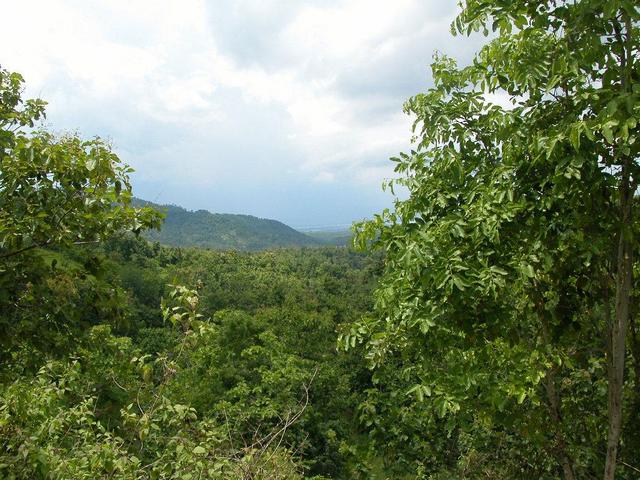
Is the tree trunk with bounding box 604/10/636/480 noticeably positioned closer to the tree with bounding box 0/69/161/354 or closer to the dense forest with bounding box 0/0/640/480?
the dense forest with bounding box 0/0/640/480

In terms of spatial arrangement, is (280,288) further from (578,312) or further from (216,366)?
(578,312)

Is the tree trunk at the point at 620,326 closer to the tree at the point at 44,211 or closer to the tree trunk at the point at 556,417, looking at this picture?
the tree trunk at the point at 556,417

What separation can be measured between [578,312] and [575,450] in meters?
1.24

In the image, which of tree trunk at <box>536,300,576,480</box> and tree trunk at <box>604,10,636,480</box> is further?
tree trunk at <box>536,300,576,480</box>

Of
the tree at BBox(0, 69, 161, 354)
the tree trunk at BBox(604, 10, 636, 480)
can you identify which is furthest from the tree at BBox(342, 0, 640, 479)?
the tree at BBox(0, 69, 161, 354)

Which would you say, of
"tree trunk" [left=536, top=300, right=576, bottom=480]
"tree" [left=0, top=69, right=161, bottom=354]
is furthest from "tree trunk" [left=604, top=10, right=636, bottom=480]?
"tree" [left=0, top=69, right=161, bottom=354]

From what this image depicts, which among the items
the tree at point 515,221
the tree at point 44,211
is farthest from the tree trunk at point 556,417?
the tree at point 44,211

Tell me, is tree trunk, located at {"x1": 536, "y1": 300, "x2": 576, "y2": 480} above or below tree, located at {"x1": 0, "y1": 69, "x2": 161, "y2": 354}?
below

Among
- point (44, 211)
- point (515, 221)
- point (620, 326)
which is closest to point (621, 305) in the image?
point (620, 326)

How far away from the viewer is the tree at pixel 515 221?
3041 mm

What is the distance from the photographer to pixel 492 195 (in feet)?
10.7

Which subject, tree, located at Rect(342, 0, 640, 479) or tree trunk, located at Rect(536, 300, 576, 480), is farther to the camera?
tree trunk, located at Rect(536, 300, 576, 480)

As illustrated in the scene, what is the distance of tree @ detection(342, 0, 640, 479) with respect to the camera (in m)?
3.04

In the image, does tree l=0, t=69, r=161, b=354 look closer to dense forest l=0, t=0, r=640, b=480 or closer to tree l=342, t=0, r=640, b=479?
dense forest l=0, t=0, r=640, b=480
